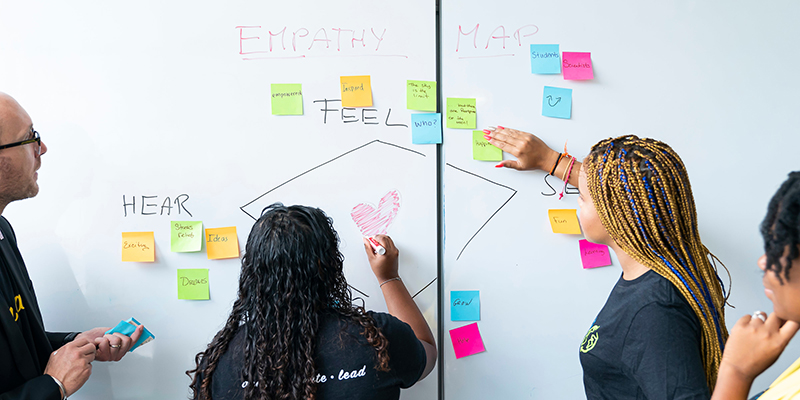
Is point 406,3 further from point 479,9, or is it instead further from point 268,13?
point 268,13

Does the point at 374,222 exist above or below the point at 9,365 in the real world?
above

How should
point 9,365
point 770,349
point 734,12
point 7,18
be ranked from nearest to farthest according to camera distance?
point 770,349 → point 9,365 → point 7,18 → point 734,12

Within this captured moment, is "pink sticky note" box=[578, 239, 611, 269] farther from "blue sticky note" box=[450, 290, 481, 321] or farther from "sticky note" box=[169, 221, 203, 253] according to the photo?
"sticky note" box=[169, 221, 203, 253]

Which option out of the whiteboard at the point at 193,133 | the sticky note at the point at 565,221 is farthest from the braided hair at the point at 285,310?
the sticky note at the point at 565,221

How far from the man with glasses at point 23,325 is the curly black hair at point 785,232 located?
1.43 meters

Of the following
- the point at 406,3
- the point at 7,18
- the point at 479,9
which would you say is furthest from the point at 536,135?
the point at 7,18

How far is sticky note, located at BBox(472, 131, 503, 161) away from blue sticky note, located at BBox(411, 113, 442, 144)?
11cm

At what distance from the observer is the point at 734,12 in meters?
1.45

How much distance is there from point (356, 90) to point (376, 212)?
36 centimetres

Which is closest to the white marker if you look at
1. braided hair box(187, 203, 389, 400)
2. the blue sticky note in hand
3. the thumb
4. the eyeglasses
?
braided hair box(187, 203, 389, 400)

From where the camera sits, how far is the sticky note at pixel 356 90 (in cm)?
138

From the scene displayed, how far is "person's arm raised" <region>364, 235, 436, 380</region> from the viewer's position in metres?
1.24

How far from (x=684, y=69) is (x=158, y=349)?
1779 mm

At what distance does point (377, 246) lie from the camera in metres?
1.34
